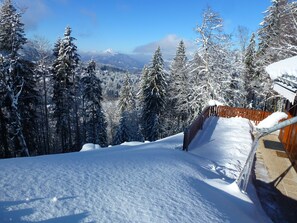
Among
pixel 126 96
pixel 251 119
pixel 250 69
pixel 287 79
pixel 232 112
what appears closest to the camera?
pixel 287 79

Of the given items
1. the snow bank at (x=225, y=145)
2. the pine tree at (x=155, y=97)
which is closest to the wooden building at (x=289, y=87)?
the snow bank at (x=225, y=145)

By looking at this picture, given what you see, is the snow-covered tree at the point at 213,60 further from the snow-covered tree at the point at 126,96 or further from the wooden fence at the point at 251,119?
the snow-covered tree at the point at 126,96

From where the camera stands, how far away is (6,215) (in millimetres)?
3252

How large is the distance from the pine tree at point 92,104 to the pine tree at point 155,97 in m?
5.97

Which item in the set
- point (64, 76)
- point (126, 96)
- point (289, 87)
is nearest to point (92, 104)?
point (64, 76)

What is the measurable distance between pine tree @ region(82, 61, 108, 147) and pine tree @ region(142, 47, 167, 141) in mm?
5975

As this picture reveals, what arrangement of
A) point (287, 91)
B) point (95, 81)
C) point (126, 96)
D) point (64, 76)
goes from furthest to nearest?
point (126, 96) → point (95, 81) → point (64, 76) → point (287, 91)

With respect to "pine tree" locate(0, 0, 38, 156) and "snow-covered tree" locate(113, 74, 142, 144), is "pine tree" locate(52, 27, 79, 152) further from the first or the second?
"snow-covered tree" locate(113, 74, 142, 144)

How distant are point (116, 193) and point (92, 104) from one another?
26.6 metres

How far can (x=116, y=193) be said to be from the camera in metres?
4.20

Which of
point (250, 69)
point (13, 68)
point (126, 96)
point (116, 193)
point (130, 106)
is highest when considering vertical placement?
point (250, 69)

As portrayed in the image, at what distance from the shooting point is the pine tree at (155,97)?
3011cm

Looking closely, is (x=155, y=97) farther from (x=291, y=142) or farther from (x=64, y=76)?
(x=291, y=142)

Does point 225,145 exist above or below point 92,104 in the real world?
below
